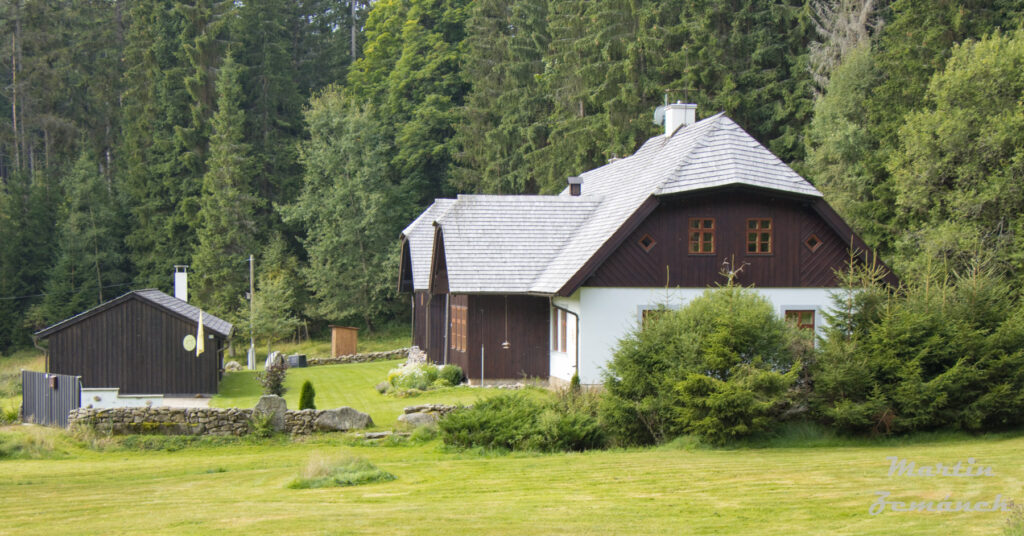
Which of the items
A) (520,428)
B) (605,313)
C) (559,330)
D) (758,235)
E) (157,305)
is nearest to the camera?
(520,428)

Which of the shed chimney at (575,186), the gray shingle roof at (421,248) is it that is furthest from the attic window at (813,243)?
the gray shingle roof at (421,248)

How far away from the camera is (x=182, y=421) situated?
19.0 meters

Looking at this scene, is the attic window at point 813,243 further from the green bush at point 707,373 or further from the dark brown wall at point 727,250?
the green bush at point 707,373

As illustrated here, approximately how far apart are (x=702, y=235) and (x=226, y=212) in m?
34.3

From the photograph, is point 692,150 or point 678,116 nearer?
point 692,150

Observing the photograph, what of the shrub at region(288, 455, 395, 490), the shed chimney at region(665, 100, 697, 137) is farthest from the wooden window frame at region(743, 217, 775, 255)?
the shrub at region(288, 455, 395, 490)

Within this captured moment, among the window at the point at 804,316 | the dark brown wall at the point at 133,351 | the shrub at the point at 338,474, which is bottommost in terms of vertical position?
the shrub at the point at 338,474

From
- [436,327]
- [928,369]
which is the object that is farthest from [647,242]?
[436,327]

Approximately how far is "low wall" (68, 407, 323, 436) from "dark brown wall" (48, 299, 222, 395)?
7.27 metres

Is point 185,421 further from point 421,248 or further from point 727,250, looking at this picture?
point 421,248

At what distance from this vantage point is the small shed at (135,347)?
85.3 feet

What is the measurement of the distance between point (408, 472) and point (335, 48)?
5413 cm

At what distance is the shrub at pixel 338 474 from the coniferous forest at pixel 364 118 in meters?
20.6

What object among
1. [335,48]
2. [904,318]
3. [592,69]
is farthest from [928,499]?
[335,48]
